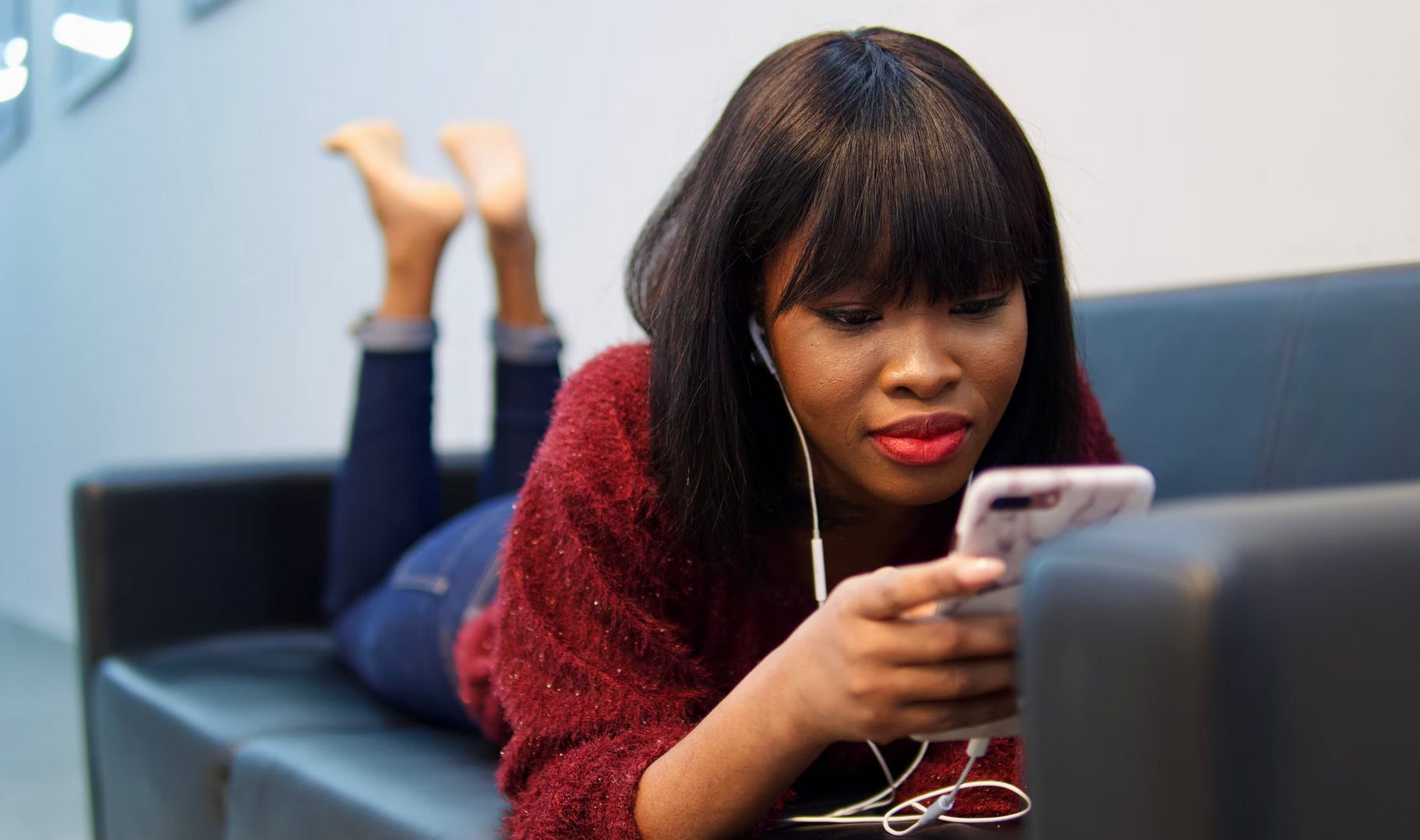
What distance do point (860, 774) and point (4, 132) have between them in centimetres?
452

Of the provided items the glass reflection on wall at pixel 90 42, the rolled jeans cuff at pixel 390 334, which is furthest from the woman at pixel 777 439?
the glass reflection on wall at pixel 90 42

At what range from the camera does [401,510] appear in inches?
59.0

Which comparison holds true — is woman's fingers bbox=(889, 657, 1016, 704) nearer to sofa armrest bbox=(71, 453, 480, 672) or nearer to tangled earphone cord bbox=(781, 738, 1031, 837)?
tangled earphone cord bbox=(781, 738, 1031, 837)

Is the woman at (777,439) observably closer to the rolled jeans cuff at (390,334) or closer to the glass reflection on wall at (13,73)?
the rolled jeans cuff at (390,334)

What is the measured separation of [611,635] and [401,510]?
31.4 inches

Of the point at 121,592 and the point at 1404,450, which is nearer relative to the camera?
the point at 1404,450

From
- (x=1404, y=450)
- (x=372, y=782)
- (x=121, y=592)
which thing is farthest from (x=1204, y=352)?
(x=121, y=592)

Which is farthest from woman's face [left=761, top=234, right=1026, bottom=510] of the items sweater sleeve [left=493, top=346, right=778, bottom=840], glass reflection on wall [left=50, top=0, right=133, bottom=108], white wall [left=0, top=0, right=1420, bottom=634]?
glass reflection on wall [left=50, top=0, right=133, bottom=108]

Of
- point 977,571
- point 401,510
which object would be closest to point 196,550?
point 401,510

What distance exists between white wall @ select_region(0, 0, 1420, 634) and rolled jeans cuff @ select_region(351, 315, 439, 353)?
1.10ft

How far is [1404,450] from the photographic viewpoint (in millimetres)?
896

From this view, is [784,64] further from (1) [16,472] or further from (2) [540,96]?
(1) [16,472]

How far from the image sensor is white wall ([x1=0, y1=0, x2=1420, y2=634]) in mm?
1095

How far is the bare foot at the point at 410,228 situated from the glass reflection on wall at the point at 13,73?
3.16 metres
